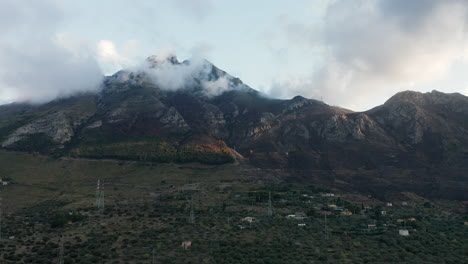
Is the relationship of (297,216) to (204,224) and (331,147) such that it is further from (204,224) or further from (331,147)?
(331,147)

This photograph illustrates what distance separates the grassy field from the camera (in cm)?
5375

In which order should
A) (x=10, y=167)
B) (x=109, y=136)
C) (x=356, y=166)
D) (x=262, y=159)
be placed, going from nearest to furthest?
(x=10, y=167), (x=356, y=166), (x=262, y=159), (x=109, y=136)

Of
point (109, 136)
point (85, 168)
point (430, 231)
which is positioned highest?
point (109, 136)

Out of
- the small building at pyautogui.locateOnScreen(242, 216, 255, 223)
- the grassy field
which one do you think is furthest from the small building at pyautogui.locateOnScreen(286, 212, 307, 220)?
the small building at pyautogui.locateOnScreen(242, 216, 255, 223)

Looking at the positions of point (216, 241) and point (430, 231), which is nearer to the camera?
point (216, 241)

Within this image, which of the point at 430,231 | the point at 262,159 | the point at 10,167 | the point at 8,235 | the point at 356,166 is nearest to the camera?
the point at 8,235

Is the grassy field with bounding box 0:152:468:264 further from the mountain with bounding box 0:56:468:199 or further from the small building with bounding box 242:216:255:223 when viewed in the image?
the mountain with bounding box 0:56:468:199

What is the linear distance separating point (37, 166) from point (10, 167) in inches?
403

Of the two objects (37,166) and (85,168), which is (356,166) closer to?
(85,168)

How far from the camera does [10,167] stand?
14588 cm

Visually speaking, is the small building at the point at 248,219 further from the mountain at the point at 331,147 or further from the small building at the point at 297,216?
the mountain at the point at 331,147

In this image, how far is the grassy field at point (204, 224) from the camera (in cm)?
5375

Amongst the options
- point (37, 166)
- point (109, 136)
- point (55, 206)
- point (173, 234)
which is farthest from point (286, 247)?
point (109, 136)

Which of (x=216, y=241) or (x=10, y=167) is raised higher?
(x=10, y=167)
